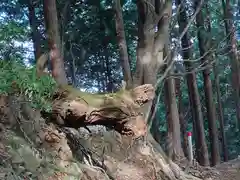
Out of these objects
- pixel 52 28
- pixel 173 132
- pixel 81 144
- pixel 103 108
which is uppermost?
pixel 52 28

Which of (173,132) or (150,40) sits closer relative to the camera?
(150,40)

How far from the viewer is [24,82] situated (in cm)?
364

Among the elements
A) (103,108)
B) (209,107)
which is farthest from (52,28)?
(209,107)

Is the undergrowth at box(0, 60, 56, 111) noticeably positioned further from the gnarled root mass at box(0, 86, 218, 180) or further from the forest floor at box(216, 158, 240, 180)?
the forest floor at box(216, 158, 240, 180)

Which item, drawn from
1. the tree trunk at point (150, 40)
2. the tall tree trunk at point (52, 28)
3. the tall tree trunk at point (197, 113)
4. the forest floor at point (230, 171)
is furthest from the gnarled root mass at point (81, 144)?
the tall tree trunk at point (197, 113)

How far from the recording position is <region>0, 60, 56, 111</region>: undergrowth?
138 inches

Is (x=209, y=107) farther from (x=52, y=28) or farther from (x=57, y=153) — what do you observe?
(x=57, y=153)

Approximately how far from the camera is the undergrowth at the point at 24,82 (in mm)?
3506

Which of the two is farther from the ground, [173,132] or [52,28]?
[52,28]

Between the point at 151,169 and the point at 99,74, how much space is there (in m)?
16.0

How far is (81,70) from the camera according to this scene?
20.6 meters

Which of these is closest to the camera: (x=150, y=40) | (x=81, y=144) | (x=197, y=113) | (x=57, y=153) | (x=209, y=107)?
(x=57, y=153)

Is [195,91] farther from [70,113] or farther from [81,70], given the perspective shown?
[81,70]

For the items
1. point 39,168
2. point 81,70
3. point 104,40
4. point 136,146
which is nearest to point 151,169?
point 136,146
